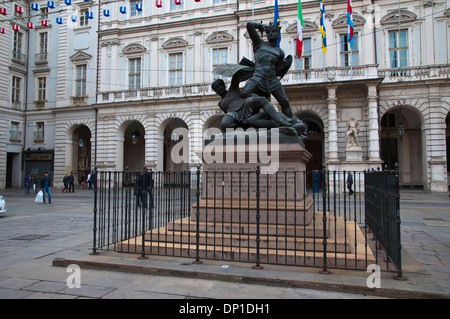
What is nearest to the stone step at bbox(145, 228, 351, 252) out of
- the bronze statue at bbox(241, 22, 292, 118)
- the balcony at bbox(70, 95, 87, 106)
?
the bronze statue at bbox(241, 22, 292, 118)

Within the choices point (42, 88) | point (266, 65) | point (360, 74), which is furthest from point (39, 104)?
point (266, 65)

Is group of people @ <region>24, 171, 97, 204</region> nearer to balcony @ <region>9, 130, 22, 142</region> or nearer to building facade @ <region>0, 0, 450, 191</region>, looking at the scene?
building facade @ <region>0, 0, 450, 191</region>

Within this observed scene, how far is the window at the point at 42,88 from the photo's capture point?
33500mm

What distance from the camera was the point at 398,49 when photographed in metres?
24.4

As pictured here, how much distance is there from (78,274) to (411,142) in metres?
28.3

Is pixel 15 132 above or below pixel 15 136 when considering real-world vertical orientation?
above

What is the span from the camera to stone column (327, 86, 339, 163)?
23.6m

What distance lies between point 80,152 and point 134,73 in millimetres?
10015

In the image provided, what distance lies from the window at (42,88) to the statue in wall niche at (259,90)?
1262 inches

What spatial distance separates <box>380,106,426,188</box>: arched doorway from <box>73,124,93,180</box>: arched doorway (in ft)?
89.7

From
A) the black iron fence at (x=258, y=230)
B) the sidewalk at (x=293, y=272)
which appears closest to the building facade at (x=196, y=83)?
the black iron fence at (x=258, y=230)

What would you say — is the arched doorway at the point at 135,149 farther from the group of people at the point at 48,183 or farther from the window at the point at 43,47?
the window at the point at 43,47

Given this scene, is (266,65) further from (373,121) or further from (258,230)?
(373,121)
